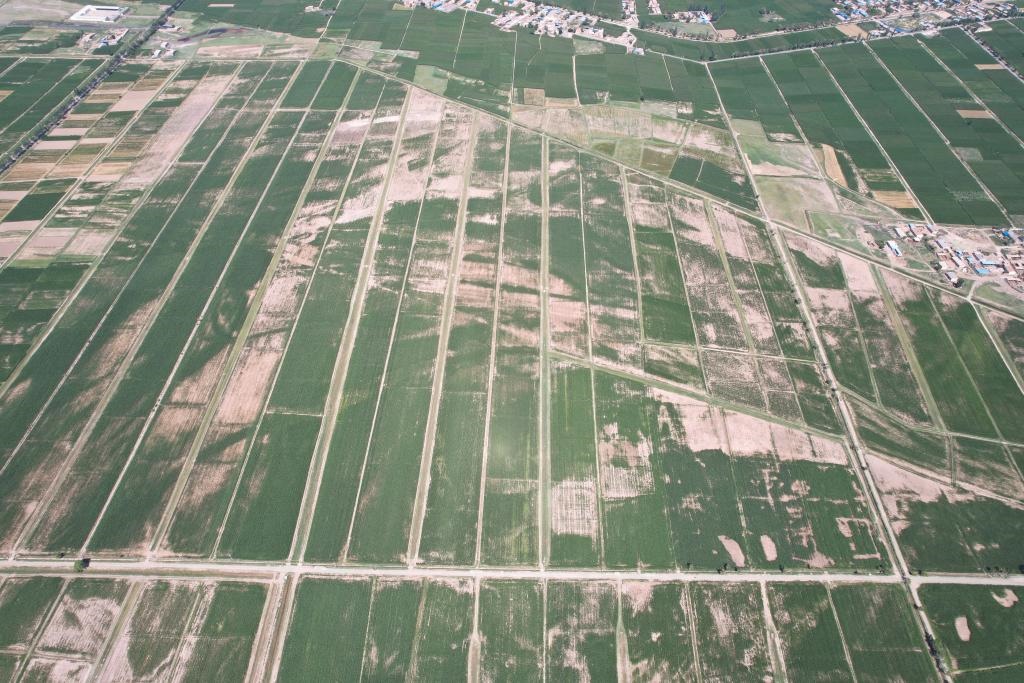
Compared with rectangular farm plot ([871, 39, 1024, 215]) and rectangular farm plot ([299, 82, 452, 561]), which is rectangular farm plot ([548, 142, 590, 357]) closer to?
rectangular farm plot ([299, 82, 452, 561])

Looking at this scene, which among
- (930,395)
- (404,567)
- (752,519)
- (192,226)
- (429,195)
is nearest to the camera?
(404,567)

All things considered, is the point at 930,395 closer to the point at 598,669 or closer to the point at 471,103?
the point at 598,669

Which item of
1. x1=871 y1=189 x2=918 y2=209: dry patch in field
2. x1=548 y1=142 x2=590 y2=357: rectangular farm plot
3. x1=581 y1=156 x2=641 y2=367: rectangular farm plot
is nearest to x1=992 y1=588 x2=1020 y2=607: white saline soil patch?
x1=581 y1=156 x2=641 y2=367: rectangular farm plot

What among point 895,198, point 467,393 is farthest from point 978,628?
point 895,198

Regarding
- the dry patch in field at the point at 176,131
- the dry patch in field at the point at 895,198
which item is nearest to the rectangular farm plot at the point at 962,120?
the dry patch in field at the point at 895,198

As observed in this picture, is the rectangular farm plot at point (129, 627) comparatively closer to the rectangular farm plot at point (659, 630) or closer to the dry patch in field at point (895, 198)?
the rectangular farm plot at point (659, 630)

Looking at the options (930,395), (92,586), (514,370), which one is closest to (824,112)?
(930,395)
